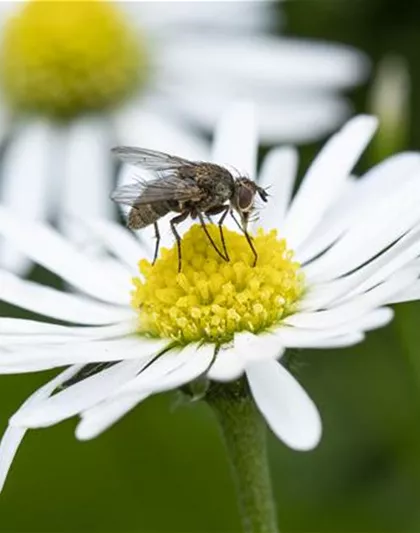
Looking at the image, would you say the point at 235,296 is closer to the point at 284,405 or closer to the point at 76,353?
the point at 76,353

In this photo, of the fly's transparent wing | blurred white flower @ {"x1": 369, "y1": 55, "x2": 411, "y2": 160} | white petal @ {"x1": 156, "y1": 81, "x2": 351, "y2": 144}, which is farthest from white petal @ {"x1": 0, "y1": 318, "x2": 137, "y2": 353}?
white petal @ {"x1": 156, "y1": 81, "x2": 351, "y2": 144}

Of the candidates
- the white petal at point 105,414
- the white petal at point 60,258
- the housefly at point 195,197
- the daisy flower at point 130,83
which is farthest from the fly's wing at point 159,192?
the daisy flower at point 130,83

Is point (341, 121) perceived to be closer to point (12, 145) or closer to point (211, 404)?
point (12, 145)

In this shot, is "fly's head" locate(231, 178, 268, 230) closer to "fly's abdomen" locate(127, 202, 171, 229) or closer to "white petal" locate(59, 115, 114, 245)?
"fly's abdomen" locate(127, 202, 171, 229)

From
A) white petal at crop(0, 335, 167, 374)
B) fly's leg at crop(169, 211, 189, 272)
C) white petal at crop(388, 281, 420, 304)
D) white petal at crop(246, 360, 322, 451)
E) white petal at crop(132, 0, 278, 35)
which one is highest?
white petal at crop(132, 0, 278, 35)

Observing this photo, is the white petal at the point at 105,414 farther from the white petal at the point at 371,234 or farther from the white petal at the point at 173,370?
the white petal at the point at 371,234

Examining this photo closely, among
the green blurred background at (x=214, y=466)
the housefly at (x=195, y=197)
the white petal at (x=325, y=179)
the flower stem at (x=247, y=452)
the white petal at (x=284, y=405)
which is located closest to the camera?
the white petal at (x=284, y=405)
